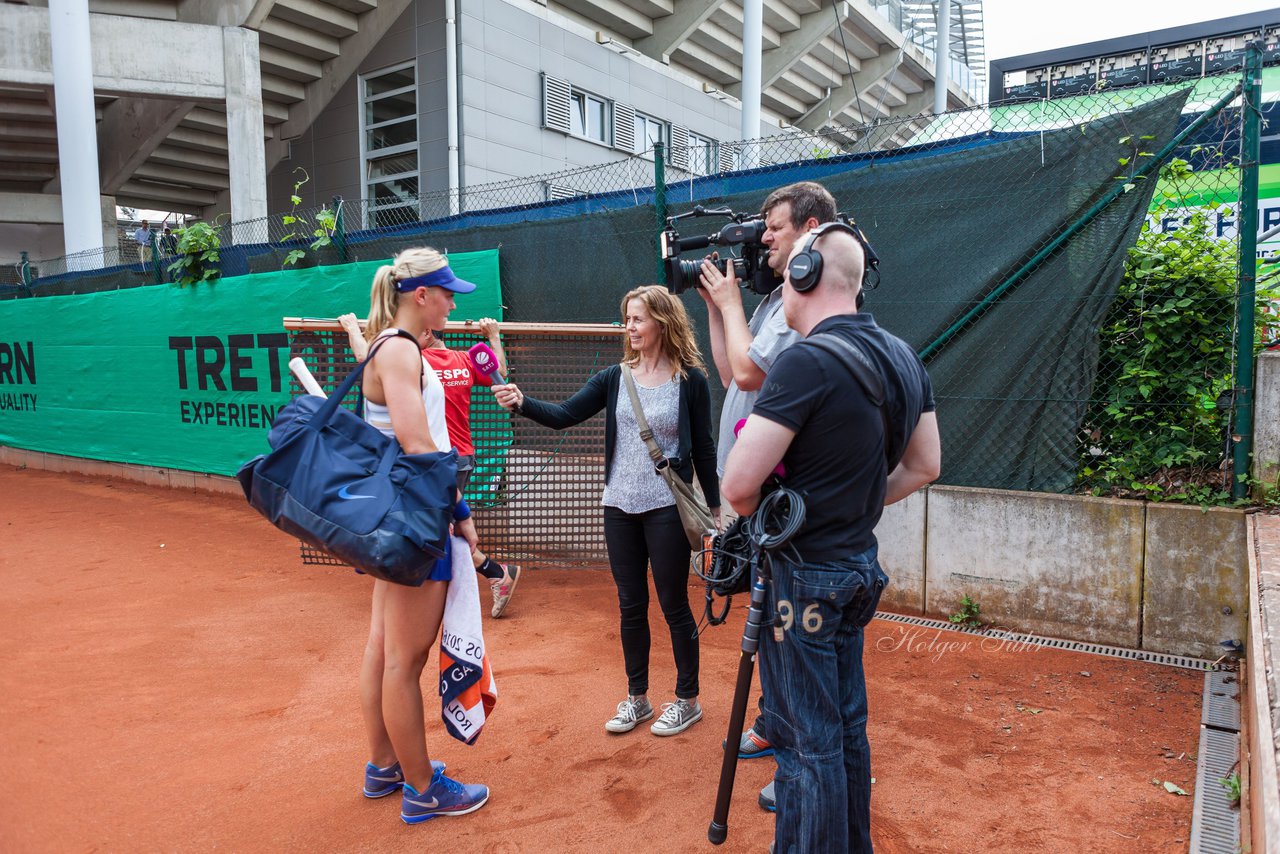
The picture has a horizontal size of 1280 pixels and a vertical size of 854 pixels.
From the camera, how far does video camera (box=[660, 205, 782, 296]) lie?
9.41 feet

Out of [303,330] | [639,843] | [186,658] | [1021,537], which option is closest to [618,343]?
[303,330]

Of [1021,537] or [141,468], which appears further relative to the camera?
[141,468]

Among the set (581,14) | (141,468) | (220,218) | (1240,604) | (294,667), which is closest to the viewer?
(1240,604)

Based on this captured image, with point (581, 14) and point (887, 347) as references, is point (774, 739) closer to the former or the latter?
point (887, 347)

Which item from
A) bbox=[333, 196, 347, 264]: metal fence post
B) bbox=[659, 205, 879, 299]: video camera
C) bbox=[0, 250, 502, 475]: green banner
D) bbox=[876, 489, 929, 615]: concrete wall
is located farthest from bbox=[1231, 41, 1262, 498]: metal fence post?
bbox=[333, 196, 347, 264]: metal fence post

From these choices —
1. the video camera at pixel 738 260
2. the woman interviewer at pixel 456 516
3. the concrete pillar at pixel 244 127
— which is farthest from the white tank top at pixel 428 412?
the concrete pillar at pixel 244 127

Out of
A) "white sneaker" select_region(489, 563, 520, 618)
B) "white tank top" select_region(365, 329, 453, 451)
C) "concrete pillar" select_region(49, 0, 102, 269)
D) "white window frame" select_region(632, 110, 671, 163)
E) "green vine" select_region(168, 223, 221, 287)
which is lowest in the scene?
"white sneaker" select_region(489, 563, 520, 618)

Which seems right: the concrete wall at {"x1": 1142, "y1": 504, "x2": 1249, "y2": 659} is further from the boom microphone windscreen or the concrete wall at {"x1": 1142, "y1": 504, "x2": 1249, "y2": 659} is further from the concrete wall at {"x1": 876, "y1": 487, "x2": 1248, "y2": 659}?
the boom microphone windscreen

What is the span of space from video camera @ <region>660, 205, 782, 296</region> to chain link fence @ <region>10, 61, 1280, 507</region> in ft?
8.03

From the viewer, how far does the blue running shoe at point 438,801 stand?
2957 mm

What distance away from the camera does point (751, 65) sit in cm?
1736

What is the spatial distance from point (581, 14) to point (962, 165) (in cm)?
1535

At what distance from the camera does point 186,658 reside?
4613mm

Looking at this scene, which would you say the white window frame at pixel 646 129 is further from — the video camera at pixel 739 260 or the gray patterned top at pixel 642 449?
the video camera at pixel 739 260
